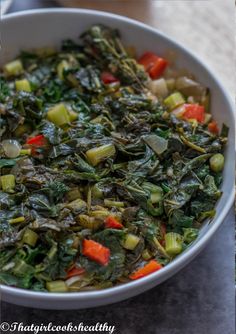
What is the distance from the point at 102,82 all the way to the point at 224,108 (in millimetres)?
847

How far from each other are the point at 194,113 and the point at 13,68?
1315 millimetres

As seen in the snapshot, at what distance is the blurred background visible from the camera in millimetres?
4480

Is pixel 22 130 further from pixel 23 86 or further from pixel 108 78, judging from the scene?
pixel 108 78

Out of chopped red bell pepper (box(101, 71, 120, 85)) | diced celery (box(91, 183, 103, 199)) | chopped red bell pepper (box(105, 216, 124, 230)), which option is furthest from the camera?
chopped red bell pepper (box(101, 71, 120, 85))


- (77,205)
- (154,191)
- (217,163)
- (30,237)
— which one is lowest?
(30,237)

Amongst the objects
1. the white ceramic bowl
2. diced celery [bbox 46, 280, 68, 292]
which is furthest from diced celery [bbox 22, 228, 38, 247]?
the white ceramic bowl

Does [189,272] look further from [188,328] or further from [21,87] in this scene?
[21,87]

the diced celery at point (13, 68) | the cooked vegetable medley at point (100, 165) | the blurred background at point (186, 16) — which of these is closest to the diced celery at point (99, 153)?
the cooked vegetable medley at point (100, 165)

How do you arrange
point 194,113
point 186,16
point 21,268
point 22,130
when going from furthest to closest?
point 186,16, point 194,113, point 22,130, point 21,268

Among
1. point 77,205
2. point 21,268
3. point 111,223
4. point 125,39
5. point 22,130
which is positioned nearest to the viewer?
point 21,268

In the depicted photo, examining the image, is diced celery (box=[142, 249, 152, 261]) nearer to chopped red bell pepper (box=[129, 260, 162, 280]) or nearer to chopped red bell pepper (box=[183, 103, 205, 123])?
chopped red bell pepper (box=[129, 260, 162, 280])

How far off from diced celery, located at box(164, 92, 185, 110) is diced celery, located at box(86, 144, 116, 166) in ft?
2.07

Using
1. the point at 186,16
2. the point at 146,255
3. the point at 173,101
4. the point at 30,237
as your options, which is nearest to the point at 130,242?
the point at 146,255

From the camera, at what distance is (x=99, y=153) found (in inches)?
127
